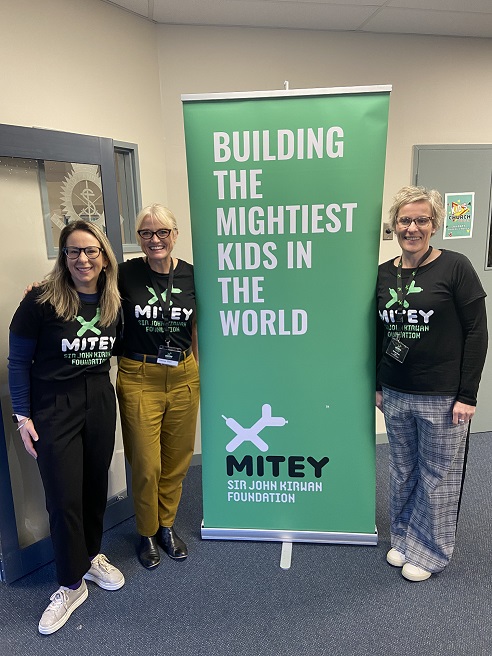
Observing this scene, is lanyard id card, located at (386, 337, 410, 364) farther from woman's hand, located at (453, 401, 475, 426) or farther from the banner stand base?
the banner stand base

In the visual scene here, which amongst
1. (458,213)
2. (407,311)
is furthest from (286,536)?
(458,213)

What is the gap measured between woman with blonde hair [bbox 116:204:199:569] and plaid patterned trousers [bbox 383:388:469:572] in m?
0.92

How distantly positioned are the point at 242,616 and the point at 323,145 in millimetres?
1923

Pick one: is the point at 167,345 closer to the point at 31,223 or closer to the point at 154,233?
the point at 154,233

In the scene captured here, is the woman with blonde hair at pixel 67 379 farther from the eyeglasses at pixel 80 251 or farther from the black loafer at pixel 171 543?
the black loafer at pixel 171 543

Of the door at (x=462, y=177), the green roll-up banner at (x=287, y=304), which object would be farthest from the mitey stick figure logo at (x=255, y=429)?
the door at (x=462, y=177)

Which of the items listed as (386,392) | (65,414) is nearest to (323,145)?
(386,392)

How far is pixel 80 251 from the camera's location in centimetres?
170

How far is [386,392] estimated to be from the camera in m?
2.03

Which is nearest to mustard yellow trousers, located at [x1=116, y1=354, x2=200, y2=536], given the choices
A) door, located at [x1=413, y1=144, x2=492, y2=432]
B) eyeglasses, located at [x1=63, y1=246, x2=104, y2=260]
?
eyeglasses, located at [x1=63, y1=246, x2=104, y2=260]

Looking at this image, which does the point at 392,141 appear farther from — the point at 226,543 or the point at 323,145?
the point at 226,543

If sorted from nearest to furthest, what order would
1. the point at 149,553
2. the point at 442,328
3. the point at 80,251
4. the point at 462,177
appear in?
the point at 80,251 → the point at 442,328 → the point at 149,553 → the point at 462,177

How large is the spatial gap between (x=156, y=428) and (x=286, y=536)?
0.86 meters

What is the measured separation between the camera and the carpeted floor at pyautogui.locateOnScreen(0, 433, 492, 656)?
1700 millimetres
